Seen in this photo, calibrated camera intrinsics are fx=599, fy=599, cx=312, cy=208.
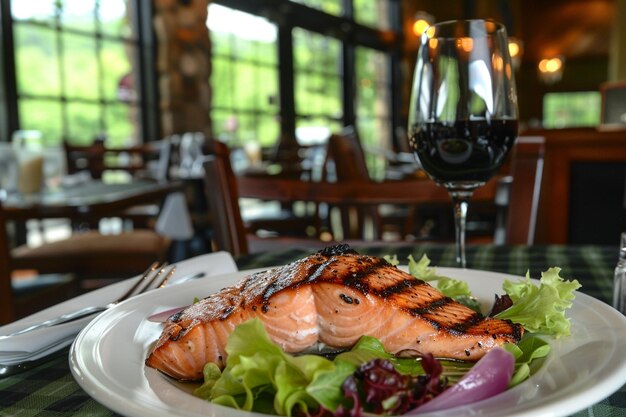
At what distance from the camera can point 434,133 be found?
814 mm

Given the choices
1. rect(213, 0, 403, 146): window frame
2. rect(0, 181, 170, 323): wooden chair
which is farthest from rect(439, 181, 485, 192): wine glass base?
rect(213, 0, 403, 146): window frame

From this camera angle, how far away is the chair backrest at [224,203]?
1403mm

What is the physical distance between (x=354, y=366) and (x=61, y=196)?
1977 mm

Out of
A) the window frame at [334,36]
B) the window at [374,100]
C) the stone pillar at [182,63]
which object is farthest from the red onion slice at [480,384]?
the window at [374,100]

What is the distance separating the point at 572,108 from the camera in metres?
16.8

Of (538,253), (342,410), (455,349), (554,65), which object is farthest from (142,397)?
(554,65)

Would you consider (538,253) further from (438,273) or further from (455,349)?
(455,349)

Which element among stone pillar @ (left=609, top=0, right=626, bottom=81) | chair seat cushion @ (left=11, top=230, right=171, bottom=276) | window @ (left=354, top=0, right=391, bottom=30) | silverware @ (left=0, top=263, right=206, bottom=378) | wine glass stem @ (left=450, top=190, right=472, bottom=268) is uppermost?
window @ (left=354, top=0, right=391, bottom=30)

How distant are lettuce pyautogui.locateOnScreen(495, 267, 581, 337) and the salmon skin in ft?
0.13

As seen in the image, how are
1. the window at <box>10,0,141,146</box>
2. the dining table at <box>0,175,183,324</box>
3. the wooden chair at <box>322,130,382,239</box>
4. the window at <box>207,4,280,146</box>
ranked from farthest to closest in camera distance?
the window at <box>207,4,280,146</box> → the window at <box>10,0,141,146</box> → the wooden chair at <box>322,130,382,239</box> → the dining table at <box>0,175,183,324</box>

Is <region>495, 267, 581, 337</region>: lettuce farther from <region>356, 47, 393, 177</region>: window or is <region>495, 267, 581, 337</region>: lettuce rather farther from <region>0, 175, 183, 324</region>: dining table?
<region>356, 47, 393, 177</region>: window

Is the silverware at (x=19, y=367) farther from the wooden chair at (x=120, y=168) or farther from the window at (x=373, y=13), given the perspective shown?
the window at (x=373, y=13)

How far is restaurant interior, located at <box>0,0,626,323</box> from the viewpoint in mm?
1535

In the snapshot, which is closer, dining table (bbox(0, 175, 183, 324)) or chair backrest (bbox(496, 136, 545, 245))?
chair backrest (bbox(496, 136, 545, 245))
